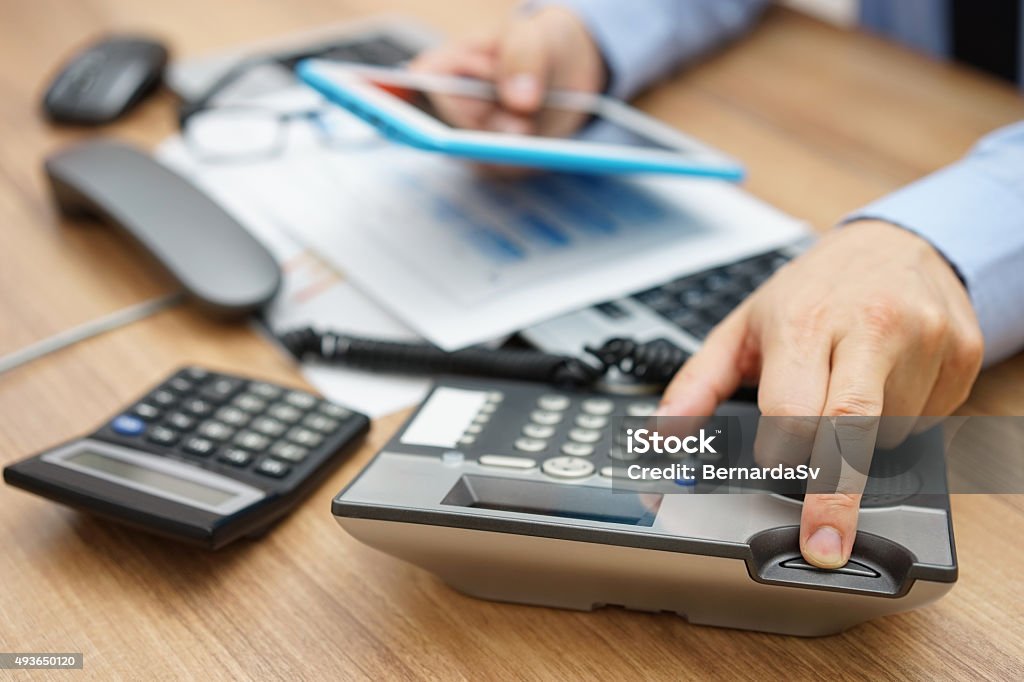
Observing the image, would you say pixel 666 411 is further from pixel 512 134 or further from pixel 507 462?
pixel 512 134

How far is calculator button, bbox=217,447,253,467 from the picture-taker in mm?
508

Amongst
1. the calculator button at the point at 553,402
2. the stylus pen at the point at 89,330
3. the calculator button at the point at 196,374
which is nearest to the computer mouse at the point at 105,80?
the stylus pen at the point at 89,330

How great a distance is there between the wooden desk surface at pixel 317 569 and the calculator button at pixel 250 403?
5 centimetres

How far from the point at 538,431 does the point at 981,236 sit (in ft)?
0.89

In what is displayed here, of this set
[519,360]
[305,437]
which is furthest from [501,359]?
[305,437]

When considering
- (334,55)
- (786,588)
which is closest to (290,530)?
(786,588)

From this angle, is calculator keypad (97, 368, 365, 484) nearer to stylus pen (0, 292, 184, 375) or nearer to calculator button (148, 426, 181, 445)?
calculator button (148, 426, 181, 445)

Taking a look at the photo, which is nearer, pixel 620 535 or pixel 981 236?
pixel 620 535

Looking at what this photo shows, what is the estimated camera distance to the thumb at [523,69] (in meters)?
0.78

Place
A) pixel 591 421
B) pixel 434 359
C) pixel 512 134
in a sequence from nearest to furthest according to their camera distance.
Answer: pixel 591 421 < pixel 434 359 < pixel 512 134

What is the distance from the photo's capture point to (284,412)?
55 cm

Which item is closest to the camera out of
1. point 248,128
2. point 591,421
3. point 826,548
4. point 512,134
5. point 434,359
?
point 826,548

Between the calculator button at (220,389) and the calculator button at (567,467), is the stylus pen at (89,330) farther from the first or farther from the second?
the calculator button at (567,467)


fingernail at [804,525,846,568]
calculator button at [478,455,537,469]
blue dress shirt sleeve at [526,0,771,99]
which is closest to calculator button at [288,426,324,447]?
calculator button at [478,455,537,469]
